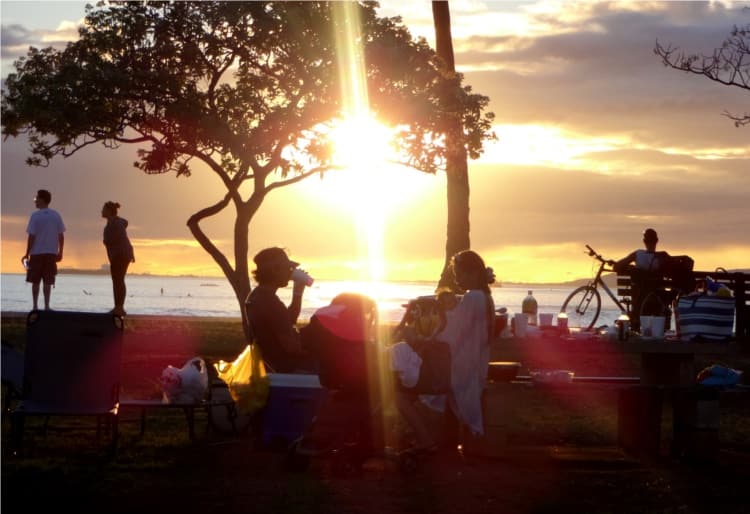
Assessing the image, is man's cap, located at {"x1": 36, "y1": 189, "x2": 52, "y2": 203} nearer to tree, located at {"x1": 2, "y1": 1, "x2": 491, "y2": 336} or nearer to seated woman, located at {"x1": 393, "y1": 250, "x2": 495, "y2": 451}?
tree, located at {"x1": 2, "y1": 1, "x2": 491, "y2": 336}

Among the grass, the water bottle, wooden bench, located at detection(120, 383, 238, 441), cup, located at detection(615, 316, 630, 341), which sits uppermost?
the water bottle

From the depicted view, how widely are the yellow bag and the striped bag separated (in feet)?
13.3

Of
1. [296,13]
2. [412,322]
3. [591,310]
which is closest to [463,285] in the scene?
[412,322]

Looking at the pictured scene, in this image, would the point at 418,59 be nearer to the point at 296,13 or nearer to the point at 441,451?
the point at 296,13

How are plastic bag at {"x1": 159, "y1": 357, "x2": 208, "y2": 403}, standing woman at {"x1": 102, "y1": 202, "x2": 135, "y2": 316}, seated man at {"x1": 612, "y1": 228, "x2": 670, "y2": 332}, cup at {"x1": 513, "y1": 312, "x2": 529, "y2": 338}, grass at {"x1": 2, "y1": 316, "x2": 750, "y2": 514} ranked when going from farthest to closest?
standing woman at {"x1": 102, "y1": 202, "x2": 135, "y2": 316} → seated man at {"x1": 612, "y1": 228, "x2": 670, "y2": 332} → cup at {"x1": 513, "y1": 312, "x2": 529, "y2": 338} → plastic bag at {"x1": 159, "y1": 357, "x2": 208, "y2": 403} → grass at {"x1": 2, "y1": 316, "x2": 750, "y2": 514}

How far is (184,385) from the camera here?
10.4m

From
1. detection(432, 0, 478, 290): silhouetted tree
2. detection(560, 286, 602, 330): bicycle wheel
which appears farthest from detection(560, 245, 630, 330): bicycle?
detection(432, 0, 478, 290): silhouetted tree

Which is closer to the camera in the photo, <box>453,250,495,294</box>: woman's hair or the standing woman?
<box>453,250,495,294</box>: woman's hair

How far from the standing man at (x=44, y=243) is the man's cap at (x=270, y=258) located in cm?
1106

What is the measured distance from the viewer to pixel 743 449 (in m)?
11.0

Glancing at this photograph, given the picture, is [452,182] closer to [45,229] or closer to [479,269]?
[45,229]

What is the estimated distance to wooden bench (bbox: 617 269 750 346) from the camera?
595 inches

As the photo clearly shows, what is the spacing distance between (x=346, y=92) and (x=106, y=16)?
4.61m

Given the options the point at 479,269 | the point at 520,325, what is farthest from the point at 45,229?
the point at 479,269
